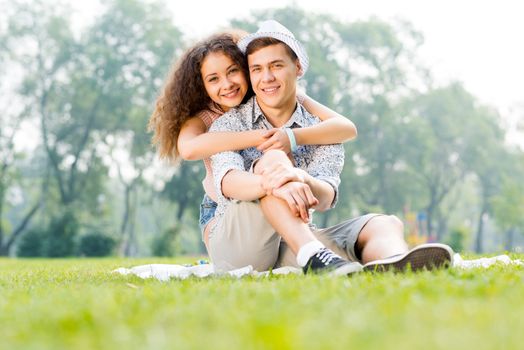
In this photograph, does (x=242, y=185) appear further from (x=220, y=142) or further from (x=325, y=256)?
(x=325, y=256)

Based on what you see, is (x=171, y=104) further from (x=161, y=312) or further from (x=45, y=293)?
(x=161, y=312)

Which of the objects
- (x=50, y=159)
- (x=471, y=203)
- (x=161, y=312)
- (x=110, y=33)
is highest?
(x=110, y=33)

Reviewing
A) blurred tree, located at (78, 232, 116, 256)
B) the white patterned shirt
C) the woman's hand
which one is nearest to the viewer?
the woman's hand

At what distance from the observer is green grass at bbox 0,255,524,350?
1.79 metres

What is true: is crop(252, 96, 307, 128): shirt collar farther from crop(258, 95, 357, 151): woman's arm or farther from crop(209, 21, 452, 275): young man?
crop(258, 95, 357, 151): woman's arm

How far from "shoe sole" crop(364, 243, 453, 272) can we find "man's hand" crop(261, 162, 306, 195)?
67cm

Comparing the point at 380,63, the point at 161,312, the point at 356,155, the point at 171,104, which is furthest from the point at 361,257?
the point at 380,63

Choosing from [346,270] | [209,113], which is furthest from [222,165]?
[346,270]

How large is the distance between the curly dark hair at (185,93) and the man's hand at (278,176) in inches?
44.6

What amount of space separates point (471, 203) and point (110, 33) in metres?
32.2

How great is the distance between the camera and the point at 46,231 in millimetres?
24953

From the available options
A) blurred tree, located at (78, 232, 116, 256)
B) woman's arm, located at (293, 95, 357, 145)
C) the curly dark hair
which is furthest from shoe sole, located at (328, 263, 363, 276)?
blurred tree, located at (78, 232, 116, 256)

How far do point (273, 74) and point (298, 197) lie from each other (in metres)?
1.11

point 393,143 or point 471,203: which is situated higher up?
point 393,143
